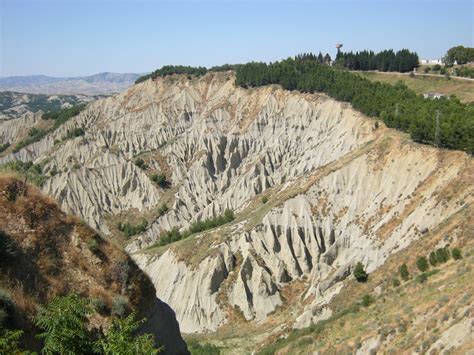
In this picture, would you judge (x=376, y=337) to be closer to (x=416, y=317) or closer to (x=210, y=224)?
(x=416, y=317)

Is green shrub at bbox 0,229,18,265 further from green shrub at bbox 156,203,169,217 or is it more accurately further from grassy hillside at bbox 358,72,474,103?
grassy hillside at bbox 358,72,474,103

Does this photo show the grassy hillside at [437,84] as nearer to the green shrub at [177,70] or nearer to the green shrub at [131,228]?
the green shrub at [177,70]

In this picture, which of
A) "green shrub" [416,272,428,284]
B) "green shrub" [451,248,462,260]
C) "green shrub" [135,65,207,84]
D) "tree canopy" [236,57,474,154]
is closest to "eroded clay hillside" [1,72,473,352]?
"tree canopy" [236,57,474,154]

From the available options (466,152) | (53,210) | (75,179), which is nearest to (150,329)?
(53,210)

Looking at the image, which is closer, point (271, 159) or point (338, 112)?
point (338, 112)

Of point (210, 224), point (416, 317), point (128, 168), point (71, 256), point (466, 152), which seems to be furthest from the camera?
point (128, 168)

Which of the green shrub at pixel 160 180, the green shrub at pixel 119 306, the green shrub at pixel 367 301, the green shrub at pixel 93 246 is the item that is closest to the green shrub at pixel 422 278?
the green shrub at pixel 367 301
